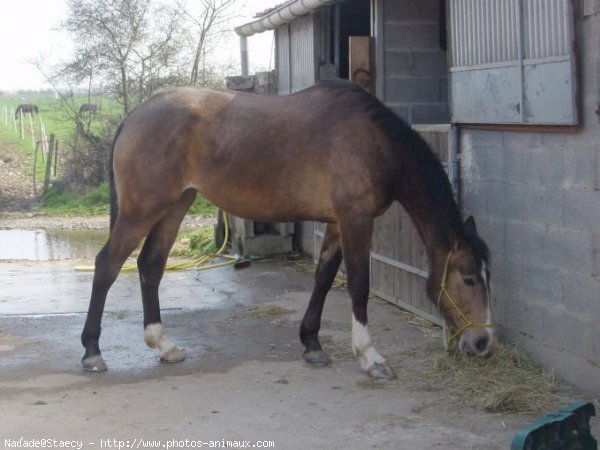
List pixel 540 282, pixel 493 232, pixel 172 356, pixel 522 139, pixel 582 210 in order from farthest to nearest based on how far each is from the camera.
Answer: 1. pixel 172 356
2. pixel 493 232
3. pixel 522 139
4. pixel 540 282
5. pixel 582 210

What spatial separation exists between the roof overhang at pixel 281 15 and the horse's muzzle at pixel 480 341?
378 cm

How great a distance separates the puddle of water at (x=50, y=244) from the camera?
1241 cm

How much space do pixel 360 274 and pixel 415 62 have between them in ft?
9.92

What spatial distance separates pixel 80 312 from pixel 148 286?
1619 mm

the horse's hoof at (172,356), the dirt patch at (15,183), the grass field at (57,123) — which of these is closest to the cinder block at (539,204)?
the horse's hoof at (172,356)

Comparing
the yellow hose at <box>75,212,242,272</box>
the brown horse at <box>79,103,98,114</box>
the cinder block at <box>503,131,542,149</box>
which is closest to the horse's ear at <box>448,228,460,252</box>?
the cinder block at <box>503,131,542,149</box>

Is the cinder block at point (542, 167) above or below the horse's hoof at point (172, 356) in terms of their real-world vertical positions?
above

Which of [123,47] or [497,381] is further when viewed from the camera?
[123,47]

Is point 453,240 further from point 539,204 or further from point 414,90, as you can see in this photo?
point 414,90

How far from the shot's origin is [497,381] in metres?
5.13

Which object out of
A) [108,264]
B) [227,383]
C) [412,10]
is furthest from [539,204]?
[412,10]

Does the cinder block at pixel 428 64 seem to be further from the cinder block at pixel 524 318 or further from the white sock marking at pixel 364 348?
the white sock marking at pixel 364 348

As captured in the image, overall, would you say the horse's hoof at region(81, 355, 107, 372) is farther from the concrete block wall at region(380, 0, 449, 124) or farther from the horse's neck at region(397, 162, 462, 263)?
the concrete block wall at region(380, 0, 449, 124)

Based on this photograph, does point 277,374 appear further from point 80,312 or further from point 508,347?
point 80,312
